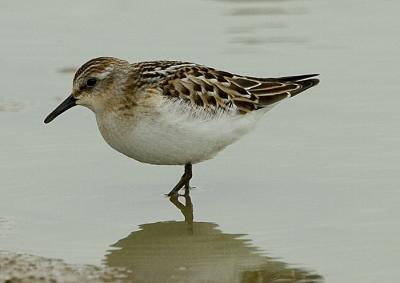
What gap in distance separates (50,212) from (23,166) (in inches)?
54.6

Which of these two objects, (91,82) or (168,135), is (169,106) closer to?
(168,135)

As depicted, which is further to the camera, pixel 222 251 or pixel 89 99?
pixel 89 99

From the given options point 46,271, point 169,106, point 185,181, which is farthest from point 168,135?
point 46,271

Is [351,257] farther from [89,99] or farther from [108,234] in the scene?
[89,99]

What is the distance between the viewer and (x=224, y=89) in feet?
42.5

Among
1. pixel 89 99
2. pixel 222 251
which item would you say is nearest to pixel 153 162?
pixel 89 99

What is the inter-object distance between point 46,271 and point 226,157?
14.2 feet

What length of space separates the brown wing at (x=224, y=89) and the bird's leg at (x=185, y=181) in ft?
2.38

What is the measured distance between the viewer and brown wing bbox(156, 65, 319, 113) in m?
12.5

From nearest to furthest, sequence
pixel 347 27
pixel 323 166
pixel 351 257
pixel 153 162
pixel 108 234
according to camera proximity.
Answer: pixel 351 257 < pixel 108 234 < pixel 153 162 < pixel 323 166 < pixel 347 27

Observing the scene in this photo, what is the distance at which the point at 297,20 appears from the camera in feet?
61.8

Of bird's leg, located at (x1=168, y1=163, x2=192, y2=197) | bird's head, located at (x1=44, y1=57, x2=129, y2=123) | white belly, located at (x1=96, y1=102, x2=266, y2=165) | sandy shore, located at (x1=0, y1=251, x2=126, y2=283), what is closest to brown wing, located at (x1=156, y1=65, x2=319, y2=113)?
white belly, located at (x1=96, y1=102, x2=266, y2=165)

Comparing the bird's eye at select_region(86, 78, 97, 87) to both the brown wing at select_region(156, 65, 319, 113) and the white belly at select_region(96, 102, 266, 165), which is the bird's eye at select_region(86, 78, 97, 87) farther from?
the brown wing at select_region(156, 65, 319, 113)

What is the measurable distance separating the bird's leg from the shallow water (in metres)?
0.16
